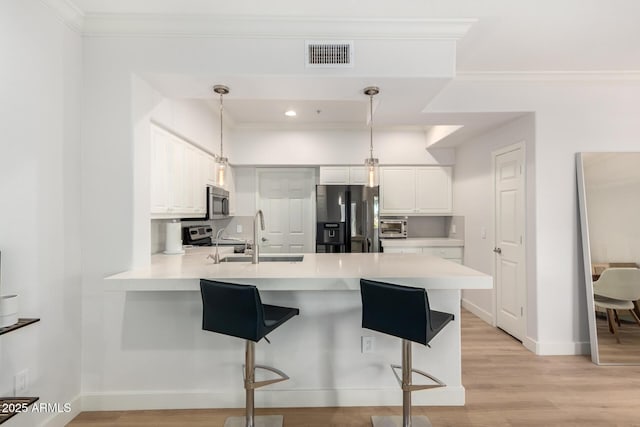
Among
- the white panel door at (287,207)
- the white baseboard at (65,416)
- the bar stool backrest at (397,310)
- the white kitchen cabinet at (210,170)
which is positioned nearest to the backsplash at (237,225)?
the white panel door at (287,207)

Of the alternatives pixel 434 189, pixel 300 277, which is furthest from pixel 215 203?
pixel 434 189

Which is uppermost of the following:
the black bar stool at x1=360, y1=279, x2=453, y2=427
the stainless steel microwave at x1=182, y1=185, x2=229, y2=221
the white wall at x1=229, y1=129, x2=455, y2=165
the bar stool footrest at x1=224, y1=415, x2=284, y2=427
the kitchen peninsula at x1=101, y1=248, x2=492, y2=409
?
the white wall at x1=229, y1=129, x2=455, y2=165

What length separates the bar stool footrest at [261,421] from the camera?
2073 mm

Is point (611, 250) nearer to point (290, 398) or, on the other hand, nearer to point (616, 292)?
point (616, 292)

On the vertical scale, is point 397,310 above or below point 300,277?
below

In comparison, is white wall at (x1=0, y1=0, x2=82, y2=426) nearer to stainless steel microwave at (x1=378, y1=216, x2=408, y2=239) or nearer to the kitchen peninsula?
the kitchen peninsula

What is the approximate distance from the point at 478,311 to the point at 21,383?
4.32 m

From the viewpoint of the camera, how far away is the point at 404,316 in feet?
5.65

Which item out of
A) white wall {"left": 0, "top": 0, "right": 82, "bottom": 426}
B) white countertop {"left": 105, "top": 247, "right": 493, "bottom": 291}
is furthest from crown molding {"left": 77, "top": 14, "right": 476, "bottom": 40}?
white countertop {"left": 105, "top": 247, "right": 493, "bottom": 291}

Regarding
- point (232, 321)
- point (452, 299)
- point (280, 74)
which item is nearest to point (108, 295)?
point (232, 321)

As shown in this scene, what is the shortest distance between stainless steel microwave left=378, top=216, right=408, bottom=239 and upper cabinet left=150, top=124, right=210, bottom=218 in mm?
2573

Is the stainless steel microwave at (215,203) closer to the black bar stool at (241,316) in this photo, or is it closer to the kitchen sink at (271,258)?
the kitchen sink at (271,258)

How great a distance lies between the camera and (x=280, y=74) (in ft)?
7.23

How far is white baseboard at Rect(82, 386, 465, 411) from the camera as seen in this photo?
2248 mm
